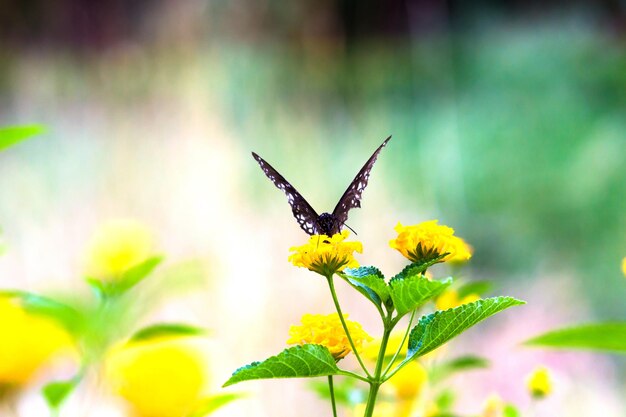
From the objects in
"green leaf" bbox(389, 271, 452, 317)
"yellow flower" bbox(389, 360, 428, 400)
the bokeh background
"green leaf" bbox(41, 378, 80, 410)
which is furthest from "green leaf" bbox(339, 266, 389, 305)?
the bokeh background

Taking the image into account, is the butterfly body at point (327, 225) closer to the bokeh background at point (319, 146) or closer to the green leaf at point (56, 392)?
the green leaf at point (56, 392)

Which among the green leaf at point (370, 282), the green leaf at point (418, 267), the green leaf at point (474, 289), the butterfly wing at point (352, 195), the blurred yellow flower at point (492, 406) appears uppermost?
the green leaf at point (474, 289)

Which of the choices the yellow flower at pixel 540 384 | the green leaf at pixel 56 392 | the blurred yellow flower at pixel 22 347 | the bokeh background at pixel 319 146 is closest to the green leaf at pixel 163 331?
the green leaf at pixel 56 392

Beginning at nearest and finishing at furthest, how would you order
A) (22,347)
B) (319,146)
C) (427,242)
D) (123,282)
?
1. (22,347)
2. (427,242)
3. (123,282)
4. (319,146)

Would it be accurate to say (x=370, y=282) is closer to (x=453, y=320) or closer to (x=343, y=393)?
(x=453, y=320)

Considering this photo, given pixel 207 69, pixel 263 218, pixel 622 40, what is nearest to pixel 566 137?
pixel 622 40

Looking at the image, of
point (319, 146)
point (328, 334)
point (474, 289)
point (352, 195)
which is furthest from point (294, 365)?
point (319, 146)
